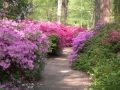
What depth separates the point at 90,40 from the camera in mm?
10461

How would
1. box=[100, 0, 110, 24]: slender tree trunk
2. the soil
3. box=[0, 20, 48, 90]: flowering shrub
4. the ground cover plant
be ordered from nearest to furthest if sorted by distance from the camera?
1. box=[0, 20, 48, 90]: flowering shrub
2. the soil
3. the ground cover plant
4. box=[100, 0, 110, 24]: slender tree trunk

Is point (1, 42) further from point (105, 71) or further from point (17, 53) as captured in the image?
point (105, 71)

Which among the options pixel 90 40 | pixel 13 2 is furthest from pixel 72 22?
pixel 13 2

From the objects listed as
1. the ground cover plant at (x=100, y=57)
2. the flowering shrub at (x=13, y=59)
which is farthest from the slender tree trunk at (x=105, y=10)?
the flowering shrub at (x=13, y=59)

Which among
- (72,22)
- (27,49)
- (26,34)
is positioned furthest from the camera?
(72,22)

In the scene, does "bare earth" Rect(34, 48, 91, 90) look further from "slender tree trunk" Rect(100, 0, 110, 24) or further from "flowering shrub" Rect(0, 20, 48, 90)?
"slender tree trunk" Rect(100, 0, 110, 24)

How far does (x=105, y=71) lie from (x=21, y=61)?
111 inches

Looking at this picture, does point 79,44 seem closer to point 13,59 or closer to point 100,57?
point 100,57

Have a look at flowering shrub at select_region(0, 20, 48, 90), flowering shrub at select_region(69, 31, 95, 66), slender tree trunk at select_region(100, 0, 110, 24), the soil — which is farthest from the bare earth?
slender tree trunk at select_region(100, 0, 110, 24)

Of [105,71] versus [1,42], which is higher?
[1,42]

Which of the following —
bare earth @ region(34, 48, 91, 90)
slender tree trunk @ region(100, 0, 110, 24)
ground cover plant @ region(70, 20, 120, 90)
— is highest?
slender tree trunk @ region(100, 0, 110, 24)

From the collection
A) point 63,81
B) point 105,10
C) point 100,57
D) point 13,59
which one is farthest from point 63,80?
point 105,10

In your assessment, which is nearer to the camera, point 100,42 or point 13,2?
point 13,2

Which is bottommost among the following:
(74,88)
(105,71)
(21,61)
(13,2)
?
(74,88)
